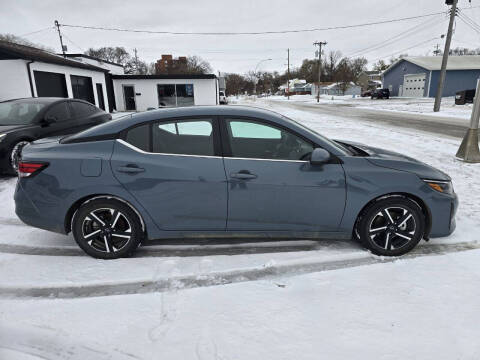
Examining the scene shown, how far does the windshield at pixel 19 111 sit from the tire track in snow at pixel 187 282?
4.93 metres

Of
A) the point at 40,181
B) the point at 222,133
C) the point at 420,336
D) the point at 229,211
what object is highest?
the point at 222,133

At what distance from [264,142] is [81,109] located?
622 centimetres

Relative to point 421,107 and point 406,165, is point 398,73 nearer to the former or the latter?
point 421,107

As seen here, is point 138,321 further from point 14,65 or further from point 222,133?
point 14,65

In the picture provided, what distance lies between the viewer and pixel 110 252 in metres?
3.11

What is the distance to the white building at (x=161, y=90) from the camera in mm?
24188

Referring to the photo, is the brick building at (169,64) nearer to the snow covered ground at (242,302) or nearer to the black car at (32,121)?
the black car at (32,121)

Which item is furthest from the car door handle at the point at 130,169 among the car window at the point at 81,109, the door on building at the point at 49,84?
the door on building at the point at 49,84

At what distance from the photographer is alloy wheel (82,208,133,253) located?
9.88ft

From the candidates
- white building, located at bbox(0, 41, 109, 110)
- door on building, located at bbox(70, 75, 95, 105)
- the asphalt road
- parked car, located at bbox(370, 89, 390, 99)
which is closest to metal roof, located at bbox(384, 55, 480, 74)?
parked car, located at bbox(370, 89, 390, 99)

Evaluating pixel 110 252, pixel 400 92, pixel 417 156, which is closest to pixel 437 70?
pixel 400 92

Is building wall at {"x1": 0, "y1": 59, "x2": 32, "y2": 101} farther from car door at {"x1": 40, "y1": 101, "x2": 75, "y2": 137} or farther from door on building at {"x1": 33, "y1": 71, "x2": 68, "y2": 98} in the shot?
car door at {"x1": 40, "y1": 101, "x2": 75, "y2": 137}

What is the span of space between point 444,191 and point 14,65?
16570mm

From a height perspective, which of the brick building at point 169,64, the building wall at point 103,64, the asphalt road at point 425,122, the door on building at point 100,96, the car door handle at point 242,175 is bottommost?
the asphalt road at point 425,122
